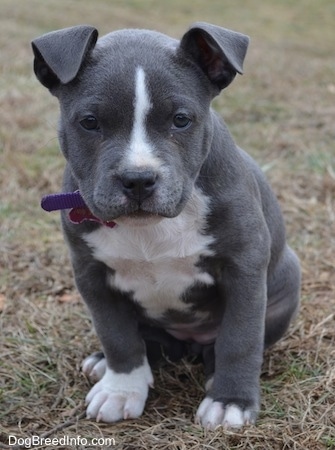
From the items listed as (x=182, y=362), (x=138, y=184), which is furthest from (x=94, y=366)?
(x=138, y=184)

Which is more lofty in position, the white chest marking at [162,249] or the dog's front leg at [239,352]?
the white chest marking at [162,249]

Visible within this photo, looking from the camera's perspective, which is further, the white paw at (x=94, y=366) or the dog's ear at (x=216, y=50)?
the white paw at (x=94, y=366)

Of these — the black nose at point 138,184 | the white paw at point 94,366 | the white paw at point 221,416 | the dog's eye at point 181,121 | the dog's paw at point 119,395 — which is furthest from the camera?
the white paw at point 94,366

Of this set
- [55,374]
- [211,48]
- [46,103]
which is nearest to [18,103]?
[46,103]

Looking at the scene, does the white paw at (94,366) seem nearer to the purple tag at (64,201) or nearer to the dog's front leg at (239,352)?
the dog's front leg at (239,352)

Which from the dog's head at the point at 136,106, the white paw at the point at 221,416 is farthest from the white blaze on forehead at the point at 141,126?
the white paw at the point at 221,416

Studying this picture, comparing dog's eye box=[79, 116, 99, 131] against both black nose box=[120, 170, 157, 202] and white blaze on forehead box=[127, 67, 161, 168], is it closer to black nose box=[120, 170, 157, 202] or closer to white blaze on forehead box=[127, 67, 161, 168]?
white blaze on forehead box=[127, 67, 161, 168]

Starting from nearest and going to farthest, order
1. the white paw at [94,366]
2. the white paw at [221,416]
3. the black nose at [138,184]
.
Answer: the black nose at [138,184], the white paw at [221,416], the white paw at [94,366]

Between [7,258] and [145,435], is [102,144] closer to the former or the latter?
[145,435]
